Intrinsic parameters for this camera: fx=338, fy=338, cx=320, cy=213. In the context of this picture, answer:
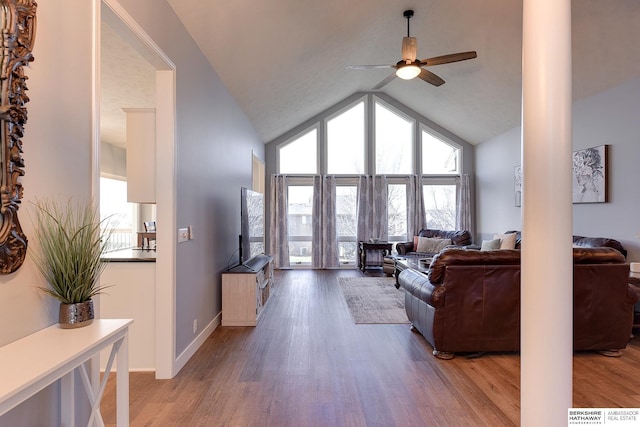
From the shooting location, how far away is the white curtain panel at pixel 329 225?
305 inches

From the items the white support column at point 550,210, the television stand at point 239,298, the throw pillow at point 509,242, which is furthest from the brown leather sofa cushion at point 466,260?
the throw pillow at point 509,242

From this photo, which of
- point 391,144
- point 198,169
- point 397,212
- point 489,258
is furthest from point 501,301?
point 391,144

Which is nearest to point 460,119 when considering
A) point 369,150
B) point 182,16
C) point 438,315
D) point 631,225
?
point 369,150

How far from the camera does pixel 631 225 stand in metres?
4.05

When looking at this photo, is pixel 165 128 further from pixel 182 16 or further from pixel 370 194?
pixel 370 194

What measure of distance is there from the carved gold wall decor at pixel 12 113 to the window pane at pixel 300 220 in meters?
6.63

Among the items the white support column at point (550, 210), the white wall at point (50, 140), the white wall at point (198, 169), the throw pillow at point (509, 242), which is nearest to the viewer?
the white wall at point (50, 140)

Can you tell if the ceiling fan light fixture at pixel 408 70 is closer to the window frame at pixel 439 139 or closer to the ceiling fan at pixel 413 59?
the ceiling fan at pixel 413 59

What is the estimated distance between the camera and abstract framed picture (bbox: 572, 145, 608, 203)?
4438 mm

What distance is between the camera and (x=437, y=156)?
8070 millimetres

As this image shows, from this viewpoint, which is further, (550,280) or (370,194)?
(370,194)

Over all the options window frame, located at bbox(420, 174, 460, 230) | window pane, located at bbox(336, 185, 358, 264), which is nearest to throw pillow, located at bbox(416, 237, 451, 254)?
window frame, located at bbox(420, 174, 460, 230)

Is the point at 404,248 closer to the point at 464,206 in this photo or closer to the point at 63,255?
the point at 464,206

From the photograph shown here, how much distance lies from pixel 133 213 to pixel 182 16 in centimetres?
565
